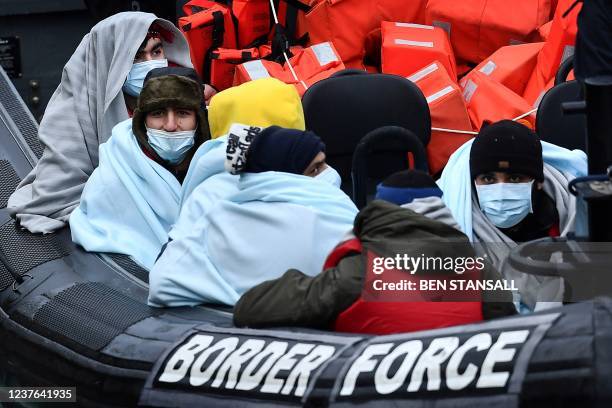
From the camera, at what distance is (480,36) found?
7.21 meters

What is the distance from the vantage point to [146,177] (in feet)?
16.8

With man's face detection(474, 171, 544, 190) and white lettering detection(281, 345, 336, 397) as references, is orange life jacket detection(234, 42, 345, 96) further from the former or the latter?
white lettering detection(281, 345, 336, 397)

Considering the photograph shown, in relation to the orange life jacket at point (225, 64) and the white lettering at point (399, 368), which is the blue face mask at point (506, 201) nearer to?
the white lettering at point (399, 368)

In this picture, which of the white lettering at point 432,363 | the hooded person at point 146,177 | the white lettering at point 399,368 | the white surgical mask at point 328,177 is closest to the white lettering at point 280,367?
the white lettering at point 399,368

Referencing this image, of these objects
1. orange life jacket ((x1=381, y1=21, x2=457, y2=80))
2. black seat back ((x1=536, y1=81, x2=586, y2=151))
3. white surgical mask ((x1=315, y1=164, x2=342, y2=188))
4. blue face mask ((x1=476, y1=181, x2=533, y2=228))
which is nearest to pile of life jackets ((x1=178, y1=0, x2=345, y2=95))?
orange life jacket ((x1=381, y1=21, x2=457, y2=80))

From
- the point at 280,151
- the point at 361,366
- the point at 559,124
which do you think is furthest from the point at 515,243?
the point at 361,366

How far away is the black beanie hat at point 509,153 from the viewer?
15.3 feet

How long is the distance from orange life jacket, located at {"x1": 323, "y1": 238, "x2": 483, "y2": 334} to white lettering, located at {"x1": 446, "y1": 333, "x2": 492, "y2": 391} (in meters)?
0.28

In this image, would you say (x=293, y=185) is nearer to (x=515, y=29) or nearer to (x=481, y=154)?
(x=481, y=154)

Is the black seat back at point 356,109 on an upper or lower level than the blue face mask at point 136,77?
lower

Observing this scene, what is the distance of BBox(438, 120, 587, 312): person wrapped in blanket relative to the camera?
15.3ft

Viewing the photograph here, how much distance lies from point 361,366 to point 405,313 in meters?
0.24

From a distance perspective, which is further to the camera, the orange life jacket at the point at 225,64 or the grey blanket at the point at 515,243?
the orange life jacket at the point at 225,64

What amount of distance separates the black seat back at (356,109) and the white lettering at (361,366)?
2.12 meters
